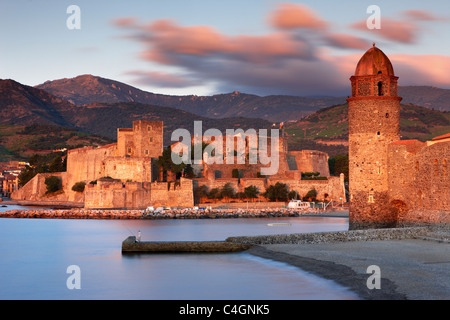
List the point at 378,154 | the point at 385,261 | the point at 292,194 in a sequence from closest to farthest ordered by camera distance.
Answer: the point at 385,261 → the point at 378,154 → the point at 292,194

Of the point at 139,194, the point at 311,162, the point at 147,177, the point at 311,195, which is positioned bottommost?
the point at 311,195

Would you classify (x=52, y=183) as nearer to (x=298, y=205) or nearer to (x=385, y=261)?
(x=298, y=205)

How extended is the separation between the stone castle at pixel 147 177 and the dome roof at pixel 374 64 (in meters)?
28.8

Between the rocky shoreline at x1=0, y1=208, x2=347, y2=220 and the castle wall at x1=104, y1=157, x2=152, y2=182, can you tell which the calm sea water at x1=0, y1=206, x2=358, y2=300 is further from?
the castle wall at x1=104, y1=157, x2=152, y2=182

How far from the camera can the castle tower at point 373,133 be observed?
20.6 metres

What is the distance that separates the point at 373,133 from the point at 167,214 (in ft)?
85.1

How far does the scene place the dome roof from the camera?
20.8 meters

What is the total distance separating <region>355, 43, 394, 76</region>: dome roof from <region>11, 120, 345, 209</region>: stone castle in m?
28.8

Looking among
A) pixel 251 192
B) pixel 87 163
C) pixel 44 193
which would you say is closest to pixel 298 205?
pixel 251 192

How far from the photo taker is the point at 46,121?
193750mm

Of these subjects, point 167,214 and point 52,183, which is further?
point 52,183

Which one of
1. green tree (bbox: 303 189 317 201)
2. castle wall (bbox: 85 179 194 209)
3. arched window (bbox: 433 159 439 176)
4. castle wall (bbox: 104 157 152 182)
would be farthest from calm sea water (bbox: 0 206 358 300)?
green tree (bbox: 303 189 317 201)

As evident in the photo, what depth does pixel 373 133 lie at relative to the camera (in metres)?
20.6

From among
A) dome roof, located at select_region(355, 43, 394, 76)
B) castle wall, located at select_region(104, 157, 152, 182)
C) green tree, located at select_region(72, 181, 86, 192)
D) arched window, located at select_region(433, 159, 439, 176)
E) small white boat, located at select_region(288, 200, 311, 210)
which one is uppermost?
dome roof, located at select_region(355, 43, 394, 76)
